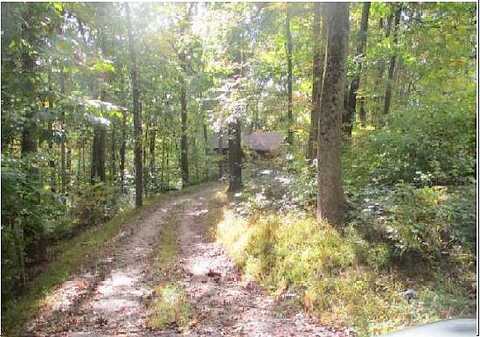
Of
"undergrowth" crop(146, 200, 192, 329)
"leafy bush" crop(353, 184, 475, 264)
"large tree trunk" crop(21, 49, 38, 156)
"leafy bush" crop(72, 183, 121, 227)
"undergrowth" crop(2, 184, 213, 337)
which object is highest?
"large tree trunk" crop(21, 49, 38, 156)

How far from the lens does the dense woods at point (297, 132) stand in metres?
5.30

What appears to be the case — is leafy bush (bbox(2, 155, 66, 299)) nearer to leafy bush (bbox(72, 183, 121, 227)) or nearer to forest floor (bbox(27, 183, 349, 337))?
forest floor (bbox(27, 183, 349, 337))

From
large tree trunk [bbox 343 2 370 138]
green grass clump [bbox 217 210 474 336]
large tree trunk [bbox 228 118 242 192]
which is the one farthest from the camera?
large tree trunk [bbox 228 118 242 192]

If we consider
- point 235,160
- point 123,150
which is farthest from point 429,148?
point 123,150

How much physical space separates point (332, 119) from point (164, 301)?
143 inches

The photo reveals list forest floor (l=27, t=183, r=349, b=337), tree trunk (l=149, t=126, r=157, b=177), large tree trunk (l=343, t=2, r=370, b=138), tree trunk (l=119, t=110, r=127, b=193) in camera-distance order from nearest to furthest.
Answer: forest floor (l=27, t=183, r=349, b=337) → large tree trunk (l=343, t=2, r=370, b=138) → tree trunk (l=119, t=110, r=127, b=193) → tree trunk (l=149, t=126, r=157, b=177)

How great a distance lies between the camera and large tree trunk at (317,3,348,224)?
6.57 m

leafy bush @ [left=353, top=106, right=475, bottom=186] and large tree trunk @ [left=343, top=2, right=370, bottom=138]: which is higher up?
large tree trunk @ [left=343, top=2, right=370, bottom=138]

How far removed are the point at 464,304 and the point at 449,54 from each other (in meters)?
5.36

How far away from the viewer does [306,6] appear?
10773 mm

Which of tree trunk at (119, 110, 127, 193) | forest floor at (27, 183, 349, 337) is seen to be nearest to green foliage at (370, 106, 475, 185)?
forest floor at (27, 183, 349, 337)

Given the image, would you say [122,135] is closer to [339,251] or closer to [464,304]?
[339,251]

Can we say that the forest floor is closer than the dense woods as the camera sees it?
Yes

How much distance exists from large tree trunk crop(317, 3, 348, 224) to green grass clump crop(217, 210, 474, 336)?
0.34m
